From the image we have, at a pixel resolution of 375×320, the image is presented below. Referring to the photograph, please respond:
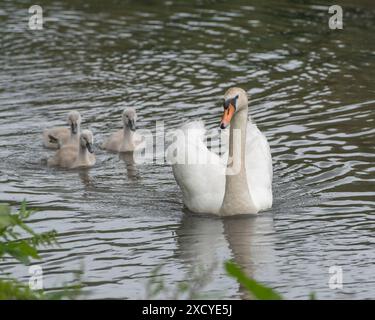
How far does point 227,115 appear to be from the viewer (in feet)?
33.8

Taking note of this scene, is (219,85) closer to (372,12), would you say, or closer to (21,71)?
(21,71)

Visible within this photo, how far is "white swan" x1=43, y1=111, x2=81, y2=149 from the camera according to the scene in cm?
1346

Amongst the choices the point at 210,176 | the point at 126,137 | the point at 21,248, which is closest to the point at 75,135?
the point at 126,137

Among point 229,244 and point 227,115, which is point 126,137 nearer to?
point 227,115

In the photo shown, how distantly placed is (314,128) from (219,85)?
2.68 metres

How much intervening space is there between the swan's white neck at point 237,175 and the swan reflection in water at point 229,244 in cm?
11

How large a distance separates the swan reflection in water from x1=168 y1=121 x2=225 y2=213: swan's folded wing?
16 cm

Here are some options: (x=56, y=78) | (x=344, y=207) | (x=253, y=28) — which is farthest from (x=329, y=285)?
(x=253, y=28)

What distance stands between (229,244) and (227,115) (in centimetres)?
125

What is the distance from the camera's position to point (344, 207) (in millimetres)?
10703
